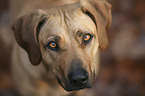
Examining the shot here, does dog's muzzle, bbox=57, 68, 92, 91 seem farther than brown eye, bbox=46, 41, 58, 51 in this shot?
No

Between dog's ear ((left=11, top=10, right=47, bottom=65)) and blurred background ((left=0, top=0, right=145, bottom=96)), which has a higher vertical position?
dog's ear ((left=11, top=10, right=47, bottom=65))

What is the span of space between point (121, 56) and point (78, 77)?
2.27 meters

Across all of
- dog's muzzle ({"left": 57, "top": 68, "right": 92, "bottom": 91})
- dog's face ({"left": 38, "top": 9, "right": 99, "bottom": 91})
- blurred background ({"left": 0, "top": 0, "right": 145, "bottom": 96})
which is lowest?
blurred background ({"left": 0, "top": 0, "right": 145, "bottom": 96})

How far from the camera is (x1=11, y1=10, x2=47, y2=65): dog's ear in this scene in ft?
7.11

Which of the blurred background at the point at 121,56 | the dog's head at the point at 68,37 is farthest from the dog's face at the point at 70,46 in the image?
the blurred background at the point at 121,56

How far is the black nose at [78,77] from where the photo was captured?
1.98 m

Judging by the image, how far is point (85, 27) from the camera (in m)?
2.10

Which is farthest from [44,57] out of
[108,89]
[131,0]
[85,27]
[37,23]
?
[131,0]

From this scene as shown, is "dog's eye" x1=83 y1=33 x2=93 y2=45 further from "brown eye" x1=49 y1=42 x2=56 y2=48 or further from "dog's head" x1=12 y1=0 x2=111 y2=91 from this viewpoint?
"brown eye" x1=49 y1=42 x2=56 y2=48

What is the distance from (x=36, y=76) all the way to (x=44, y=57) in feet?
1.41

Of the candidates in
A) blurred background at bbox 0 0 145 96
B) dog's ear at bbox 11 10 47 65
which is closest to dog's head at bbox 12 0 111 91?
dog's ear at bbox 11 10 47 65

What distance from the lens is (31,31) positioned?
2.16 m

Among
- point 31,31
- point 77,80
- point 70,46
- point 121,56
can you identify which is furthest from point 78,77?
point 121,56

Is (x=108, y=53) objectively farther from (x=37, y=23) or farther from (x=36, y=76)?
(x=37, y=23)
